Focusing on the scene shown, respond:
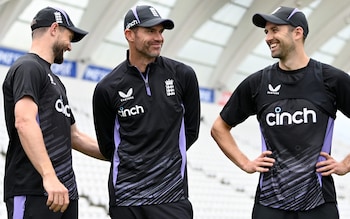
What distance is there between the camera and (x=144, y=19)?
3.43 metres

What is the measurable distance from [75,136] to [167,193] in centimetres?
89

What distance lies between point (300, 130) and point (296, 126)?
3 cm

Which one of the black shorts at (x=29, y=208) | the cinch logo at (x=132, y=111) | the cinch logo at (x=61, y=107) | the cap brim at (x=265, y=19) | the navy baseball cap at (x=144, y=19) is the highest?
the cap brim at (x=265, y=19)

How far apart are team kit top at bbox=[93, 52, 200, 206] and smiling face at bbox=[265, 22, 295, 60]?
51cm

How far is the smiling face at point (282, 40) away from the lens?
3391mm

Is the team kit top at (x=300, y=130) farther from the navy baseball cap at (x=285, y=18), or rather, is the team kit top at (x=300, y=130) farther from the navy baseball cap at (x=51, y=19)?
the navy baseball cap at (x=51, y=19)

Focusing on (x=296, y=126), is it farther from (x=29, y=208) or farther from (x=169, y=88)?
(x=29, y=208)

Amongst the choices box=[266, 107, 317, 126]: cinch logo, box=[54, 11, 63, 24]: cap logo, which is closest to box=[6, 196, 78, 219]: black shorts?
box=[54, 11, 63, 24]: cap logo

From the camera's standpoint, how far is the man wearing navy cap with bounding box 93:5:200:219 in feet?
10.9

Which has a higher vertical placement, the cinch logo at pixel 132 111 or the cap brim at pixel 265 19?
→ the cap brim at pixel 265 19

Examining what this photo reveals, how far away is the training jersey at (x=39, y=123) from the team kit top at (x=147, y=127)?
0.24 metres

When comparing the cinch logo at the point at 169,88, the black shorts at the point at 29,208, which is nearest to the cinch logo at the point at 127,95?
the cinch logo at the point at 169,88

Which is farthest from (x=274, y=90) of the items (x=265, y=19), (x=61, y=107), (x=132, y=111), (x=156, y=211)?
(x=61, y=107)

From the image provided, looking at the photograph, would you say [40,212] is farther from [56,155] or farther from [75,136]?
[75,136]
